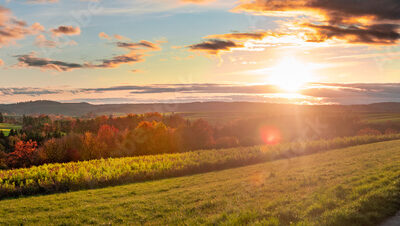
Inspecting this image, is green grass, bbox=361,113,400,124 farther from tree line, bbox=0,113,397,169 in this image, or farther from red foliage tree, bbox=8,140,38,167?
red foliage tree, bbox=8,140,38,167

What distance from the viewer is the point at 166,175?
34.4 meters

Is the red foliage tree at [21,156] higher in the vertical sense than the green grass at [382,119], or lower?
lower

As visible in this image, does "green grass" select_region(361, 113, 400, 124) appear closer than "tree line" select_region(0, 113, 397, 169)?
No

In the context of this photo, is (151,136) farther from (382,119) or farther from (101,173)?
(382,119)

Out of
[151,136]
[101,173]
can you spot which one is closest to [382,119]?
[151,136]

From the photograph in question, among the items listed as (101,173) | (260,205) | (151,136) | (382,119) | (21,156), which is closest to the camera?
(260,205)

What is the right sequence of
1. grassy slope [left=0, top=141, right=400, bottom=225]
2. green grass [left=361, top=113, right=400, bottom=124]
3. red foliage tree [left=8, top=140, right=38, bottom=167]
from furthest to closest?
green grass [left=361, top=113, right=400, bottom=124], red foliage tree [left=8, top=140, right=38, bottom=167], grassy slope [left=0, top=141, right=400, bottom=225]

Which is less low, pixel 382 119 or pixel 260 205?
pixel 260 205

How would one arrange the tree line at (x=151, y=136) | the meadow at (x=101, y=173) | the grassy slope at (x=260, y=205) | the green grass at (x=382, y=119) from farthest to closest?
the green grass at (x=382, y=119) < the tree line at (x=151, y=136) < the meadow at (x=101, y=173) < the grassy slope at (x=260, y=205)

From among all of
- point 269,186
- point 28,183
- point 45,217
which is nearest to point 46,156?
point 28,183

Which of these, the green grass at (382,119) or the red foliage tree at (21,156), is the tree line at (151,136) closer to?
the red foliage tree at (21,156)

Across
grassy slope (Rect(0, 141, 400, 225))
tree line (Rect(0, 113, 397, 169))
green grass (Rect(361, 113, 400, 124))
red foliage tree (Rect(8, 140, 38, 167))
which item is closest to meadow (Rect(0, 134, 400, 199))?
grassy slope (Rect(0, 141, 400, 225))

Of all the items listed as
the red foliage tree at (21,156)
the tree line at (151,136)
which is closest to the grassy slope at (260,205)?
the tree line at (151,136)

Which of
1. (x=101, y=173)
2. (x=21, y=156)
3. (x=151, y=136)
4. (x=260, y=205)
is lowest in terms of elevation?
(x=21, y=156)
